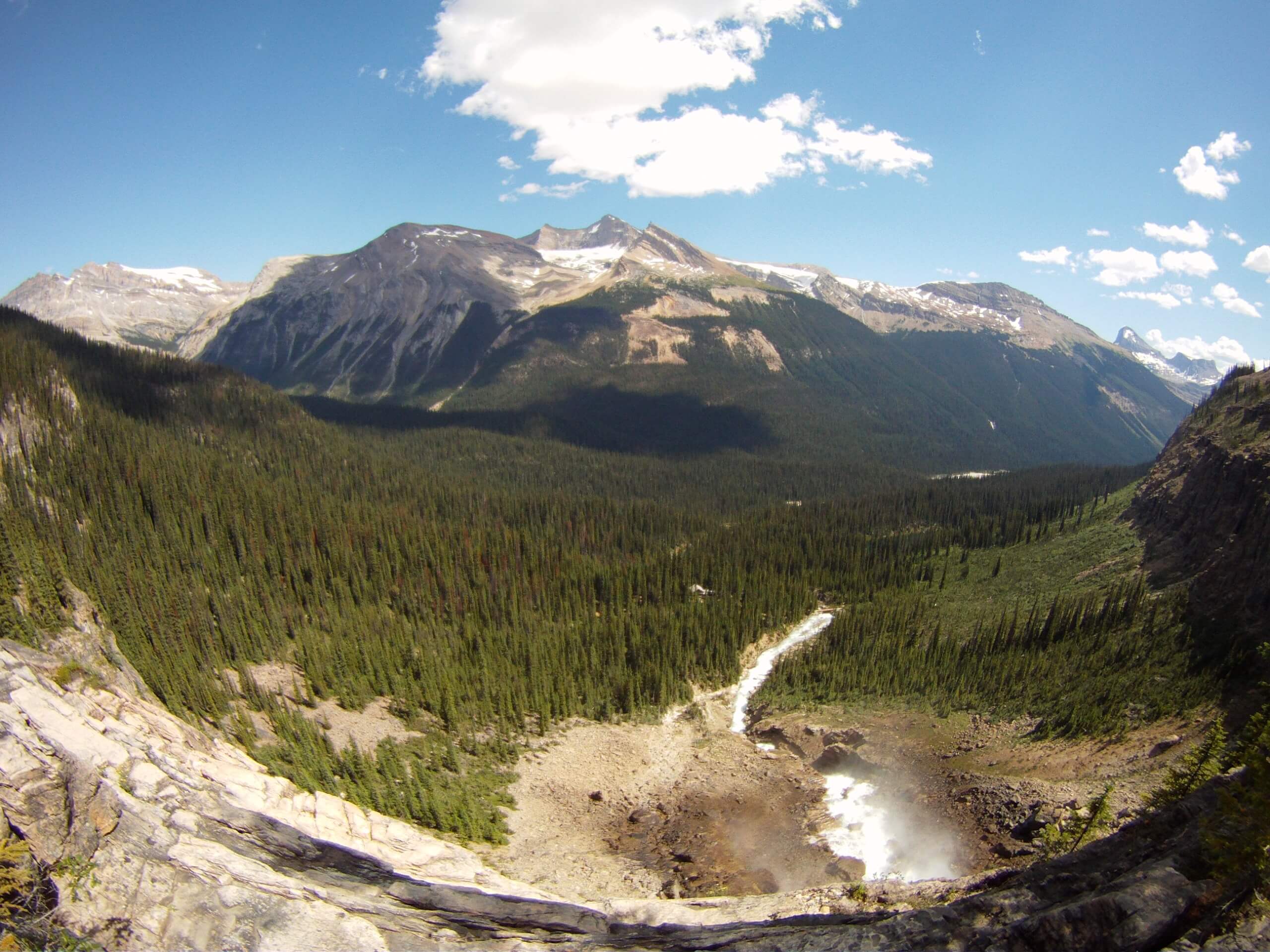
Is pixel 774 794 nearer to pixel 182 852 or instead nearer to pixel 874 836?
pixel 874 836

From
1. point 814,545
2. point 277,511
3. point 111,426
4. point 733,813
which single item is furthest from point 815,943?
point 111,426

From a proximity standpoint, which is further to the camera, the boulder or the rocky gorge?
the boulder

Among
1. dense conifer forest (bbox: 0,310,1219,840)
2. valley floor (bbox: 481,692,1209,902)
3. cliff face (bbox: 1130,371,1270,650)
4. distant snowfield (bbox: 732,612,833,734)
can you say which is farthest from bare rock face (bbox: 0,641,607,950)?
cliff face (bbox: 1130,371,1270,650)

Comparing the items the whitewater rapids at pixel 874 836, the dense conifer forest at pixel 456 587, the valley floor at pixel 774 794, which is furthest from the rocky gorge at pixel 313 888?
the dense conifer forest at pixel 456 587

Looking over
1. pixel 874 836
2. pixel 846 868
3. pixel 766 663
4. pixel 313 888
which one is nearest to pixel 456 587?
pixel 766 663

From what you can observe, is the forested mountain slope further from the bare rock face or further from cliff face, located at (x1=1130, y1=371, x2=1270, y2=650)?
the bare rock face

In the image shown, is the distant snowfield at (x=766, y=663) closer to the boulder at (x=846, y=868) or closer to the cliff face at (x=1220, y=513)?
the boulder at (x=846, y=868)
